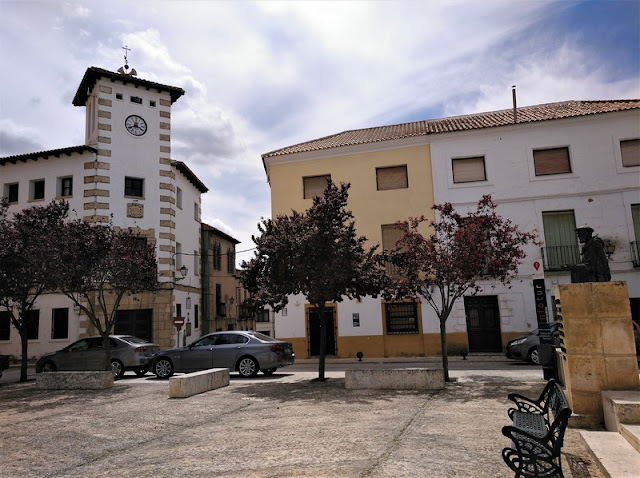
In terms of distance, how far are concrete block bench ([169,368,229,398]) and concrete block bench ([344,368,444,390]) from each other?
10.1 feet

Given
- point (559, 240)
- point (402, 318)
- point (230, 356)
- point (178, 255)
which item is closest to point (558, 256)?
point (559, 240)

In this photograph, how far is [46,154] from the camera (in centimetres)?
2227

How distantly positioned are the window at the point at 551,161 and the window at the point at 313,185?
27.6 feet

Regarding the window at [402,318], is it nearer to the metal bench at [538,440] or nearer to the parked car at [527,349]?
the parked car at [527,349]

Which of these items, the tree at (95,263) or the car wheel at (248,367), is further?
the car wheel at (248,367)

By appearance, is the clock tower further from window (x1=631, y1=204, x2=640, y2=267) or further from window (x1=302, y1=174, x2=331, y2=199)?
window (x1=631, y1=204, x2=640, y2=267)

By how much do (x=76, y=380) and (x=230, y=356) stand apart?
150 inches

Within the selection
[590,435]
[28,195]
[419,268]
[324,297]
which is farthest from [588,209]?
[28,195]

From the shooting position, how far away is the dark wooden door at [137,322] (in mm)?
21359

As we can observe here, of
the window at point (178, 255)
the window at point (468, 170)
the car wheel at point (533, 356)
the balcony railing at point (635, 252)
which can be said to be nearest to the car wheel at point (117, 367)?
the window at point (178, 255)

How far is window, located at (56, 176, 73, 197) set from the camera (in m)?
22.2

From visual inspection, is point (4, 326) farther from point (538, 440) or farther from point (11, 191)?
point (538, 440)

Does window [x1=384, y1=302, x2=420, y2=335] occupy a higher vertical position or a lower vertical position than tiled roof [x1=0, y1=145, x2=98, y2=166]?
lower

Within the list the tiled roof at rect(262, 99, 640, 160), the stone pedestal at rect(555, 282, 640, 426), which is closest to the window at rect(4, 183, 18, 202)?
the tiled roof at rect(262, 99, 640, 160)
